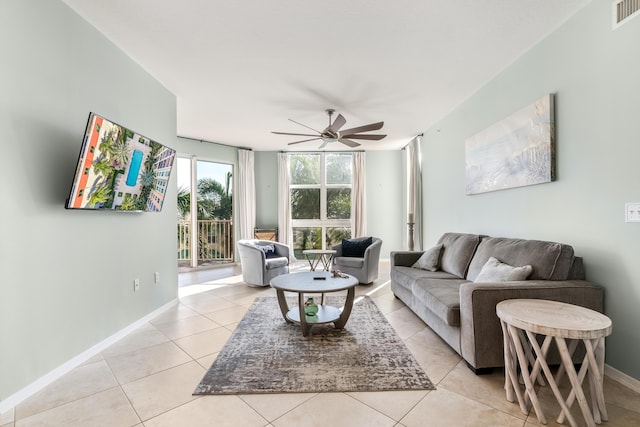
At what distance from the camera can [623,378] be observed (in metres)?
1.99

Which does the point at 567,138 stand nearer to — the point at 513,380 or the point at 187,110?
the point at 513,380

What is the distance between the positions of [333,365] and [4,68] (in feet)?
9.33

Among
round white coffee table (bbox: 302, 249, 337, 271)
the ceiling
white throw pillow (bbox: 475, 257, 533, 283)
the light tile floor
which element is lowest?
the light tile floor

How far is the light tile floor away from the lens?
166 cm

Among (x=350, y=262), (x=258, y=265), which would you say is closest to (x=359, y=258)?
(x=350, y=262)

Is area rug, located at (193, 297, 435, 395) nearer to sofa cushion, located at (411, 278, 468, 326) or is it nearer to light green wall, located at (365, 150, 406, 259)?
sofa cushion, located at (411, 278, 468, 326)

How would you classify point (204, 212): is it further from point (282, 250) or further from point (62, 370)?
point (62, 370)

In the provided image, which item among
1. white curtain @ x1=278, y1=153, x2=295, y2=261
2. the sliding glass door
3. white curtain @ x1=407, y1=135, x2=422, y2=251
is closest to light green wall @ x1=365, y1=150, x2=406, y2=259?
white curtain @ x1=407, y1=135, x2=422, y2=251

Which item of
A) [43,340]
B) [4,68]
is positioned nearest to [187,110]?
[4,68]

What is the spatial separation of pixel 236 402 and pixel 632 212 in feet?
9.01

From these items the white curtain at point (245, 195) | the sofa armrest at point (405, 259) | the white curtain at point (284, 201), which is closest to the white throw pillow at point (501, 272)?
the sofa armrest at point (405, 259)

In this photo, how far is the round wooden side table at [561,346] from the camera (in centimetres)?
150

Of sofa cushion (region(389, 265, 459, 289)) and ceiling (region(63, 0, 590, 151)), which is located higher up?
ceiling (region(63, 0, 590, 151))

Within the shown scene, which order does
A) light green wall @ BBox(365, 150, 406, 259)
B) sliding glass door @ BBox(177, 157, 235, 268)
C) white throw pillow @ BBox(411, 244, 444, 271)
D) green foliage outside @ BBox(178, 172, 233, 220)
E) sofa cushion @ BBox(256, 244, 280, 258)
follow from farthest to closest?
light green wall @ BBox(365, 150, 406, 259)
green foliage outside @ BBox(178, 172, 233, 220)
sliding glass door @ BBox(177, 157, 235, 268)
sofa cushion @ BBox(256, 244, 280, 258)
white throw pillow @ BBox(411, 244, 444, 271)
